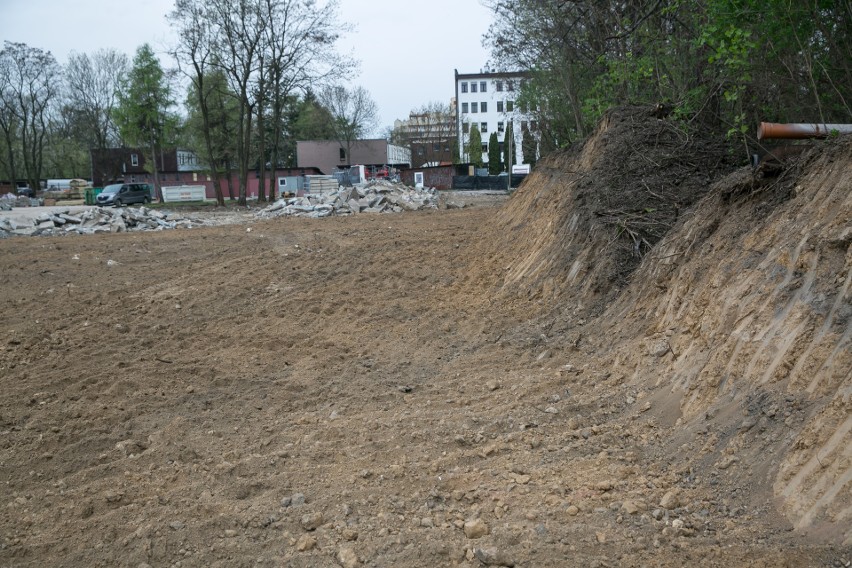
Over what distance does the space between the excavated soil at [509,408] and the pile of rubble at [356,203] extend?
54.9ft

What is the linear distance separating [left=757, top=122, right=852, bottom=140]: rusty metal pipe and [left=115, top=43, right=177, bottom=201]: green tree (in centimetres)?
5004

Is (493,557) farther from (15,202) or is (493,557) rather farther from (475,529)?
(15,202)

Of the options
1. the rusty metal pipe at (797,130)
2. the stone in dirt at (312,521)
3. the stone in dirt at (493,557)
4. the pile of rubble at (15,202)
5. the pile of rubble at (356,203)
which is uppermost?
the pile of rubble at (15,202)

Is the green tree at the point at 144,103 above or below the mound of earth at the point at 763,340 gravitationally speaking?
above

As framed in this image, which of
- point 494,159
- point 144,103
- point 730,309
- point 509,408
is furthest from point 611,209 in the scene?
point 494,159

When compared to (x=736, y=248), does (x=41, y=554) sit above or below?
below

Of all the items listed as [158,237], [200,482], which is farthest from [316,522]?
[158,237]

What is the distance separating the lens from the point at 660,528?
3.49 metres

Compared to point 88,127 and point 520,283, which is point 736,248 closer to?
point 520,283

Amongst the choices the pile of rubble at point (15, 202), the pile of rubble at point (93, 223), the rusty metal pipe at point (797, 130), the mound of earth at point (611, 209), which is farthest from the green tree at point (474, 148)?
the rusty metal pipe at point (797, 130)

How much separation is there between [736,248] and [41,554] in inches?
202

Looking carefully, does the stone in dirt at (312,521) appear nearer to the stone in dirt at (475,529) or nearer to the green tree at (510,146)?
the stone in dirt at (475,529)

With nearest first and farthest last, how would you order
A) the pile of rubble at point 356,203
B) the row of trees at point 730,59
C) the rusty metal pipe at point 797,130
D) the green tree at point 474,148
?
the rusty metal pipe at point 797,130 → the row of trees at point 730,59 → the pile of rubble at point 356,203 → the green tree at point 474,148

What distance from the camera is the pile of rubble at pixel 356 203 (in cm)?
2598
